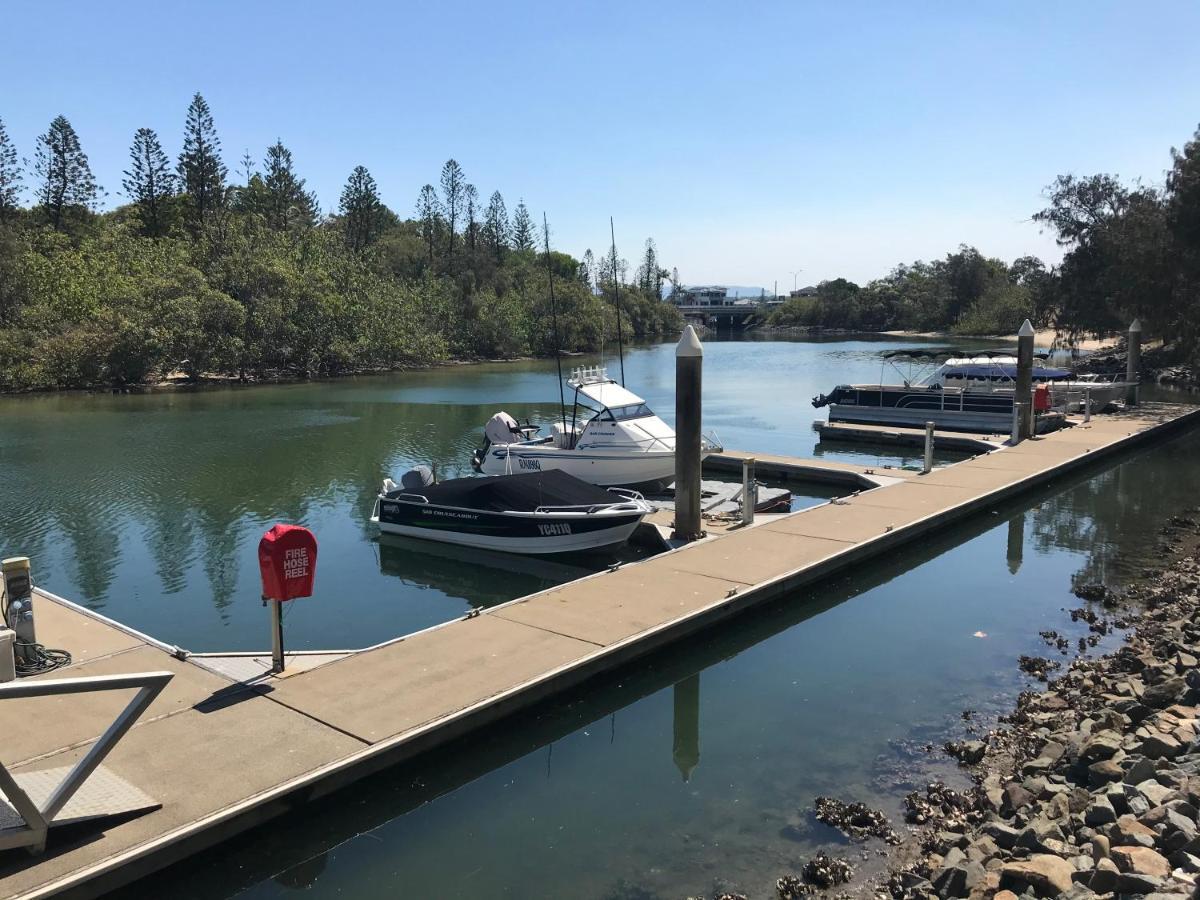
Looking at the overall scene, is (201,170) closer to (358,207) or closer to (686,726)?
(358,207)

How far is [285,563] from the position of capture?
858 cm

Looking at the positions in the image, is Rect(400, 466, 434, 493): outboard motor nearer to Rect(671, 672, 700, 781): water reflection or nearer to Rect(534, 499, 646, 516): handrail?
Rect(534, 499, 646, 516): handrail

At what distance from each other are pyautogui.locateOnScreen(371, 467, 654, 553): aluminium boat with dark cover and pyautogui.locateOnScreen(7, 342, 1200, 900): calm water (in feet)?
2.28

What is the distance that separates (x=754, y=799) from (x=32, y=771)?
5790mm

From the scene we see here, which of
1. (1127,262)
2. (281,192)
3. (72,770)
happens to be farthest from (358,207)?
(72,770)

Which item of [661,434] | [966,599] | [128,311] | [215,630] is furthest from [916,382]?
[128,311]

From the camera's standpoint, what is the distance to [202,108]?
237 feet

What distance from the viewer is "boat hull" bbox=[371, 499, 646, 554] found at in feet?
49.8

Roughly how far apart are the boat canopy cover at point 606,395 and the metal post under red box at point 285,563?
38.3 feet

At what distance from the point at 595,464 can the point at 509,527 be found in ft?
13.3

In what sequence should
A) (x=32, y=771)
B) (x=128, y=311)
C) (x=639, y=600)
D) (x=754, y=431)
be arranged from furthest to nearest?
(x=128, y=311), (x=754, y=431), (x=639, y=600), (x=32, y=771)

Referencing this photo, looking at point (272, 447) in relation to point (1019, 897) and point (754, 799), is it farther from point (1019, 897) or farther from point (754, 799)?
point (1019, 897)

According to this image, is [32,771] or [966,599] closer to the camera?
[32,771]

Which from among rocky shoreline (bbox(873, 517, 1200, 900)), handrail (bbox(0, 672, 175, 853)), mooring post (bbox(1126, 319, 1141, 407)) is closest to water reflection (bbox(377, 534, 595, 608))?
rocky shoreline (bbox(873, 517, 1200, 900))
